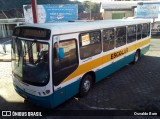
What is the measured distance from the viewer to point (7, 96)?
8.09 meters

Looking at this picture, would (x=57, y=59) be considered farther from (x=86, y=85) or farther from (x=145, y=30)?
(x=145, y=30)

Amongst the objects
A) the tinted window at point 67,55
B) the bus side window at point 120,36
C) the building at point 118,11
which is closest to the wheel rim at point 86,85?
the tinted window at point 67,55

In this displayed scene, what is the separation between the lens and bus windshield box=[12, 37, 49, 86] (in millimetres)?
5922

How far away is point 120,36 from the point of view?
999cm

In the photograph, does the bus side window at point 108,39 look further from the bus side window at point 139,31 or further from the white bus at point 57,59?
the bus side window at point 139,31

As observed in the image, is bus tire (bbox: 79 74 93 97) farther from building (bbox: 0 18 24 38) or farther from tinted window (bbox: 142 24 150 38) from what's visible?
building (bbox: 0 18 24 38)

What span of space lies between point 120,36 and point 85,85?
3543mm

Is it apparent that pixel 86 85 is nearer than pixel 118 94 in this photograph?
Yes

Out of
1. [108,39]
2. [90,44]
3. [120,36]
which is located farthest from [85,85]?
[120,36]

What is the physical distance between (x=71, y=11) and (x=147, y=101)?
17700mm

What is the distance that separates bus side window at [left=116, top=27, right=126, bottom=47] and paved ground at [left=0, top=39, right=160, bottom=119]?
168cm

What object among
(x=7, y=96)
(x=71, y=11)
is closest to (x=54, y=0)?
(x=71, y=11)

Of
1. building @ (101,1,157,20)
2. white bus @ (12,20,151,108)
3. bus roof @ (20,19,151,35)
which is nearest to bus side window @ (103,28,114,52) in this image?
white bus @ (12,20,151,108)

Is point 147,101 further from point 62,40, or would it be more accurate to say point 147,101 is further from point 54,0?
point 54,0
